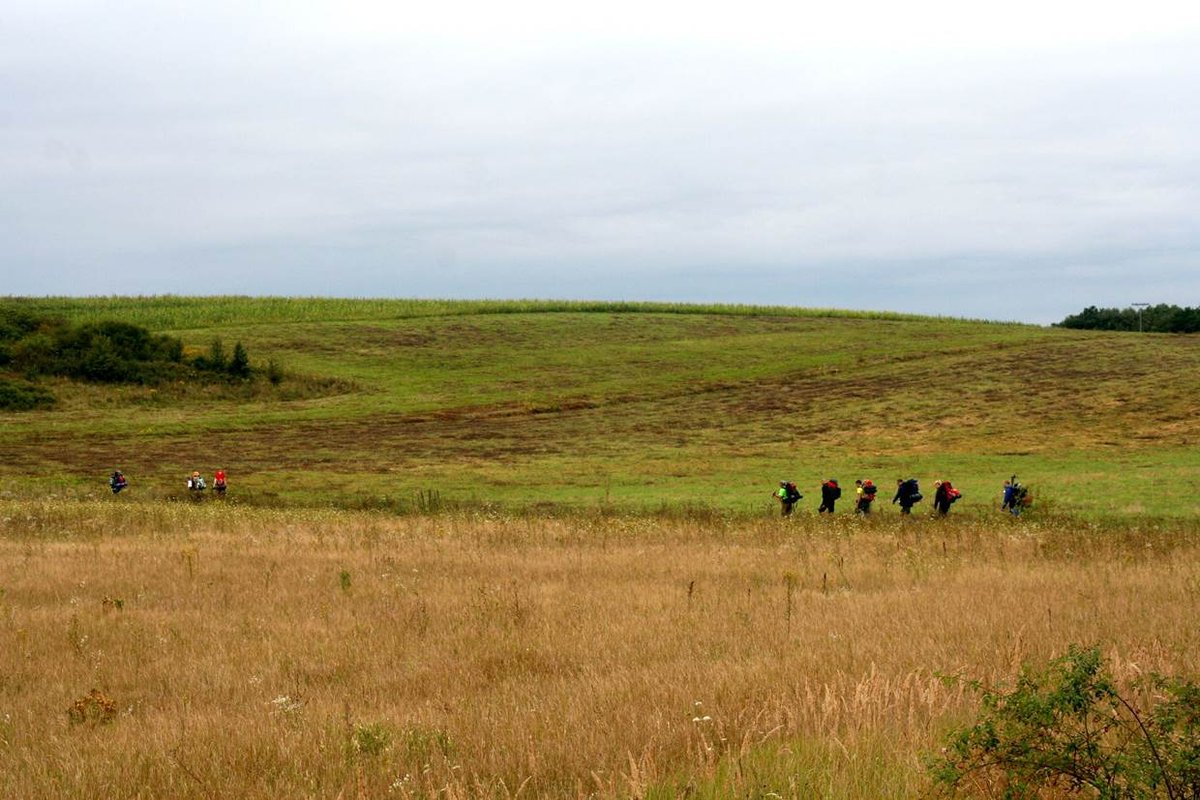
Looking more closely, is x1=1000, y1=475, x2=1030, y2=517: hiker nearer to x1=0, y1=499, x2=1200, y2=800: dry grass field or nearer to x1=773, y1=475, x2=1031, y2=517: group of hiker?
x1=773, y1=475, x2=1031, y2=517: group of hiker

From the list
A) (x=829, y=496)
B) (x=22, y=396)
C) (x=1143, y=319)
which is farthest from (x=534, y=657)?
(x=1143, y=319)

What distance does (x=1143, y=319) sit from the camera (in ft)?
389

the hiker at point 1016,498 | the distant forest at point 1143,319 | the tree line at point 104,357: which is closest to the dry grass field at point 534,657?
the hiker at point 1016,498

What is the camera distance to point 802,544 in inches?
733

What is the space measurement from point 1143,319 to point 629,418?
8753cm

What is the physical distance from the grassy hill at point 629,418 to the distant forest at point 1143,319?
21525 millimetres

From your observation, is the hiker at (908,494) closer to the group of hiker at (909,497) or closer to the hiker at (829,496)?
the group of hiker at (909,497)

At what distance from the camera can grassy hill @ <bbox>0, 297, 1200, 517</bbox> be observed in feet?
119

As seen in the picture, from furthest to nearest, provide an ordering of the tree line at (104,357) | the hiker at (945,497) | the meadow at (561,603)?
1. the tree line at (104,357)
2. the hiker at (945,497)
3. the meadow at (561,603)

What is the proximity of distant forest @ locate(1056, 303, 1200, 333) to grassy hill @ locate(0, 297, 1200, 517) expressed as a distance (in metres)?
21.5

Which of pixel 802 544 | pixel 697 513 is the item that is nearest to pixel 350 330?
pixel 697 513

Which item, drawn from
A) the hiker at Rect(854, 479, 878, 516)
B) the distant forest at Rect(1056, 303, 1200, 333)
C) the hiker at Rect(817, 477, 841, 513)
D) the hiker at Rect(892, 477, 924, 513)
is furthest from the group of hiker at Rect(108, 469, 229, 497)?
the distant forest at Rect(1056, 303, 1200, 333)

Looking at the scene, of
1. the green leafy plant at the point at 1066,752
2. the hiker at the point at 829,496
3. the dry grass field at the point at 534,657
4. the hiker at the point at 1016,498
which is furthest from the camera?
the hiker at the point at 829,496

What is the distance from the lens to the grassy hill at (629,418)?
3622 centimetres
